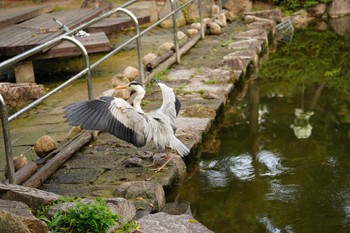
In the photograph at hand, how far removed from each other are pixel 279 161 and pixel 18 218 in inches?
109

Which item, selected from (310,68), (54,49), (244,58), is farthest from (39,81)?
(310,68)

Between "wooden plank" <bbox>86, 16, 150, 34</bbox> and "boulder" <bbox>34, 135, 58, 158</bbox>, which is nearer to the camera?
"boulder" <bbox>34, 135, 58, 158</bbox>

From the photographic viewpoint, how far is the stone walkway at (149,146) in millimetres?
4363

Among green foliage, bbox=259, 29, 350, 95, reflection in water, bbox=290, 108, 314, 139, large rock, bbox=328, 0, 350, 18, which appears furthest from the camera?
large rock, bbox=328, 0, 350, 18

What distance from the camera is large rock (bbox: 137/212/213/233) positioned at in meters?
3.46

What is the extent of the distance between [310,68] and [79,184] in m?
4.72

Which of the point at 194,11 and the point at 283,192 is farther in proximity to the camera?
the point at 194,11

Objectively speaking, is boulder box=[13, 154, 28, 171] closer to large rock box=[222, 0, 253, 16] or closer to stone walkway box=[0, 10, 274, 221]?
stone walkway box=[0, 10, 274, 221]

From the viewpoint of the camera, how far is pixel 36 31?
772 cm

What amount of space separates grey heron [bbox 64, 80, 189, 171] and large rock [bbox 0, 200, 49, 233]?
4.19ft

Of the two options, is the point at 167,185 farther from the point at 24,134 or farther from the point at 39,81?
the point at 39,81

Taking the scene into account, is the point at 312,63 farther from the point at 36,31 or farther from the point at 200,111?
the point at 36,31

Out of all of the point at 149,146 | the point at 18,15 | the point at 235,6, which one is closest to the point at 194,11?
the point at 235,6

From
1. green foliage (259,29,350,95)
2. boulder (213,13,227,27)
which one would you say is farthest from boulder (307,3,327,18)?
boulder (213,13,227,27)
